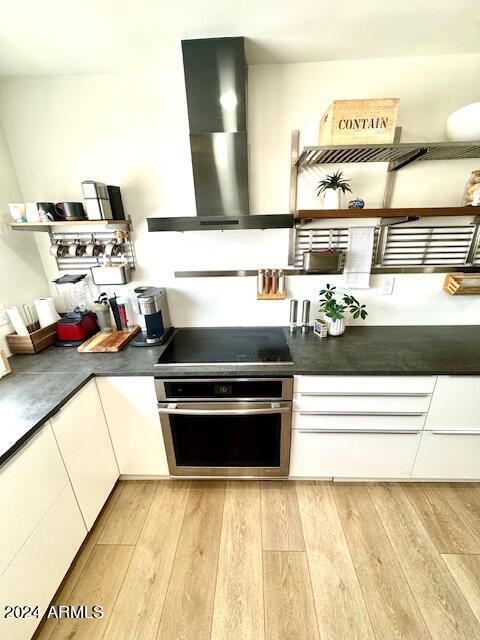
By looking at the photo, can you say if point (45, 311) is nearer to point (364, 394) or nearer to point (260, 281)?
point (260, 281)

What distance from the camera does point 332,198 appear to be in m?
1.51

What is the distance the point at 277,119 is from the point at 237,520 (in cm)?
239

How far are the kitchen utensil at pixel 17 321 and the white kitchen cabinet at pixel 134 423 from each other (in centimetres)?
66

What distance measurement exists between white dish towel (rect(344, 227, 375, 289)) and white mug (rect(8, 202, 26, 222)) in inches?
79.6

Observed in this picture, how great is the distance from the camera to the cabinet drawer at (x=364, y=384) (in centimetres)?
136

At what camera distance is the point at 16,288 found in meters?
1.63

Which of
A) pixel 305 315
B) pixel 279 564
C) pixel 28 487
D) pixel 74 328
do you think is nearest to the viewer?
pixel 28 487

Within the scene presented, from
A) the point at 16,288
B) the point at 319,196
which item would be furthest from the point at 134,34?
the point at 16,288

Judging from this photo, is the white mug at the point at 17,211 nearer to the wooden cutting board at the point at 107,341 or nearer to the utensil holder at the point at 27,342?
the utensil holder at the point at 27,342

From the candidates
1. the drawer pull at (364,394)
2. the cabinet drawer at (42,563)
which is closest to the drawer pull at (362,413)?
the drawer pull at (364,394)

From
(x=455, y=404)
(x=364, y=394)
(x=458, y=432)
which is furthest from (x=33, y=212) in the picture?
(x=458, y=432)

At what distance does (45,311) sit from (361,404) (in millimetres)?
2088

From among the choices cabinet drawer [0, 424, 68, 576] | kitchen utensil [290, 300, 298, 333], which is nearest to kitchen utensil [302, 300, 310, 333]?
kitchen utensil [290, 300, 298, 333]

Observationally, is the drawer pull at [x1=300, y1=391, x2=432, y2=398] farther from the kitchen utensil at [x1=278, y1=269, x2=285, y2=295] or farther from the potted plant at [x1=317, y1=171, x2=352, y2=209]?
the potted plant at [x1=317, y1=171, x2=352, y2=209]
